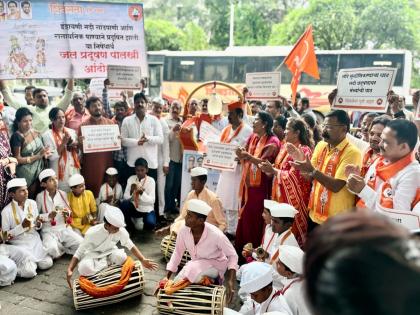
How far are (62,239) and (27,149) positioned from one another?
3.80 feet

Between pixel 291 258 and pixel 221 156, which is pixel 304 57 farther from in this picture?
pixel 291 258

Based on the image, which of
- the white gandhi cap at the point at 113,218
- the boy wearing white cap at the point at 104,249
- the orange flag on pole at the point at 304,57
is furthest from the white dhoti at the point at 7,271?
the orange flag on pole at the point at 304,57

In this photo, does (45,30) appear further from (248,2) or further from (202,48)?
(248,2)

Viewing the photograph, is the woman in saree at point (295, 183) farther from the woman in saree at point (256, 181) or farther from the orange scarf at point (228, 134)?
the orange scarf at point (228, 134)

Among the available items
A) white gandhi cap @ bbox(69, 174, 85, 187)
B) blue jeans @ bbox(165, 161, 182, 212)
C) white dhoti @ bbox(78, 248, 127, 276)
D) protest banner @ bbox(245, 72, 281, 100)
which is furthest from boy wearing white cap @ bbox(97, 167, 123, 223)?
protest banner @ bbox(245, 72, 281, 100)

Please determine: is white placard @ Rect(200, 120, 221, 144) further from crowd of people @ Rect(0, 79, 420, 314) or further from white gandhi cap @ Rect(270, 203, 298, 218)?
white gandhi cap @ Rect(270, 203, 298, 218)

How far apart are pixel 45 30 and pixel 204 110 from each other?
3.10m

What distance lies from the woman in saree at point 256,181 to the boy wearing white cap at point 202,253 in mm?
1060

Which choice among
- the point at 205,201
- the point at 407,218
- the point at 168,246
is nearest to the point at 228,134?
the point at 205,201

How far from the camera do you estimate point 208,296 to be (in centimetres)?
349

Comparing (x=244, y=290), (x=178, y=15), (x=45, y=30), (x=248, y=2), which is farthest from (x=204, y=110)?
(x=178, y=15)

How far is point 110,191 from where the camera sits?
597 centimetres

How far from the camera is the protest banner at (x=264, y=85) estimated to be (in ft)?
19.3

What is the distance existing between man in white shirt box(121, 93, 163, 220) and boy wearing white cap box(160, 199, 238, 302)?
7.80 ft
